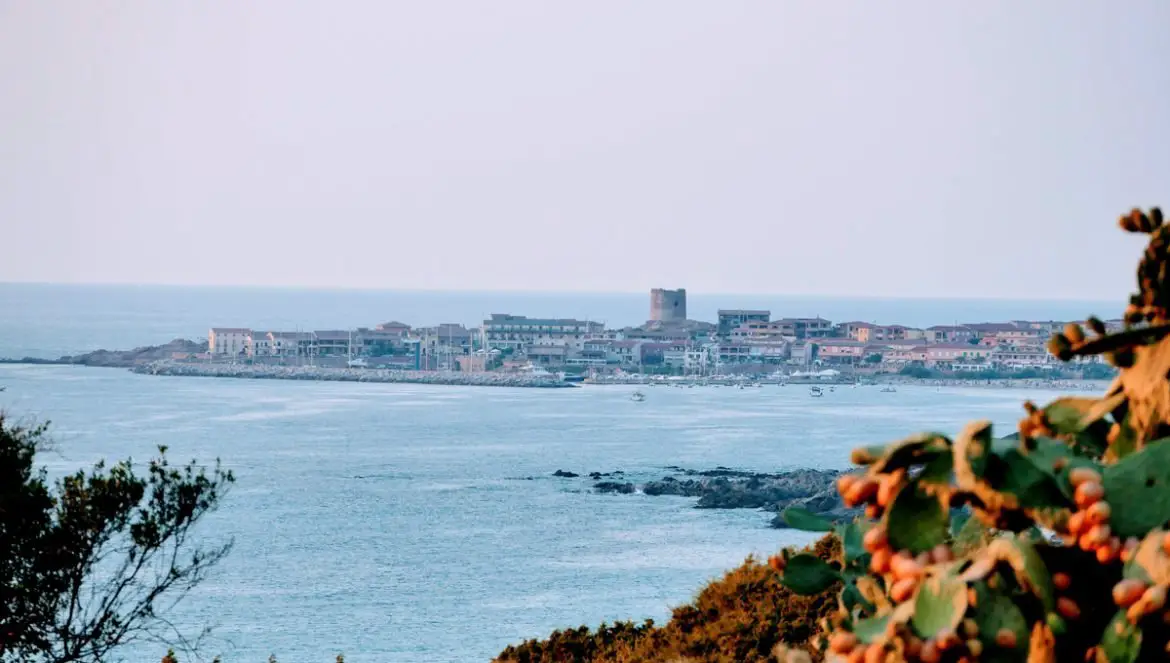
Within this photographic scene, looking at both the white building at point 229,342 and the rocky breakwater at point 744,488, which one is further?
the white building at point 229,342

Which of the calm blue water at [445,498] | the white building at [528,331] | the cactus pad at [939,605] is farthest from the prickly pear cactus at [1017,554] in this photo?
the white building at [528,331]

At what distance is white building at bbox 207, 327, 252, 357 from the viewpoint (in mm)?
72812

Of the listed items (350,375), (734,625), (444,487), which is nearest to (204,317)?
(350,375)

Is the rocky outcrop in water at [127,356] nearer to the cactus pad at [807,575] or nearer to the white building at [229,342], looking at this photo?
the white building at [229,342]

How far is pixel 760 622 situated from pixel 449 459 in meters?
32.3

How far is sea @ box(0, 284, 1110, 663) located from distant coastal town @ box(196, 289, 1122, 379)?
6.43 meters

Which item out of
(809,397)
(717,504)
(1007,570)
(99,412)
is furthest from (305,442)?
(1007,570)

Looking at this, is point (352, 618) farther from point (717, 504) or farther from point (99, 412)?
point (99, 412)

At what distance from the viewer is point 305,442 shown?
39594 millimetres

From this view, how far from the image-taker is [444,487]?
3200cm

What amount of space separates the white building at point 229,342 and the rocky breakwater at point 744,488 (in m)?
43.9

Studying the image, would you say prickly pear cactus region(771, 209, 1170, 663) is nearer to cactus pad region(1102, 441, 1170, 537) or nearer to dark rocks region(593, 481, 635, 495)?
cactus pad region(1102, 441, 1170, 537)

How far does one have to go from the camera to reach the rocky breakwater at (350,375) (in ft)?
219

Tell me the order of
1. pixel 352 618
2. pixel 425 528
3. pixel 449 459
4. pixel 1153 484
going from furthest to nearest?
pixel 449 459 → pixel 425 528 → pixel 352 618 → pixel 1153 484
